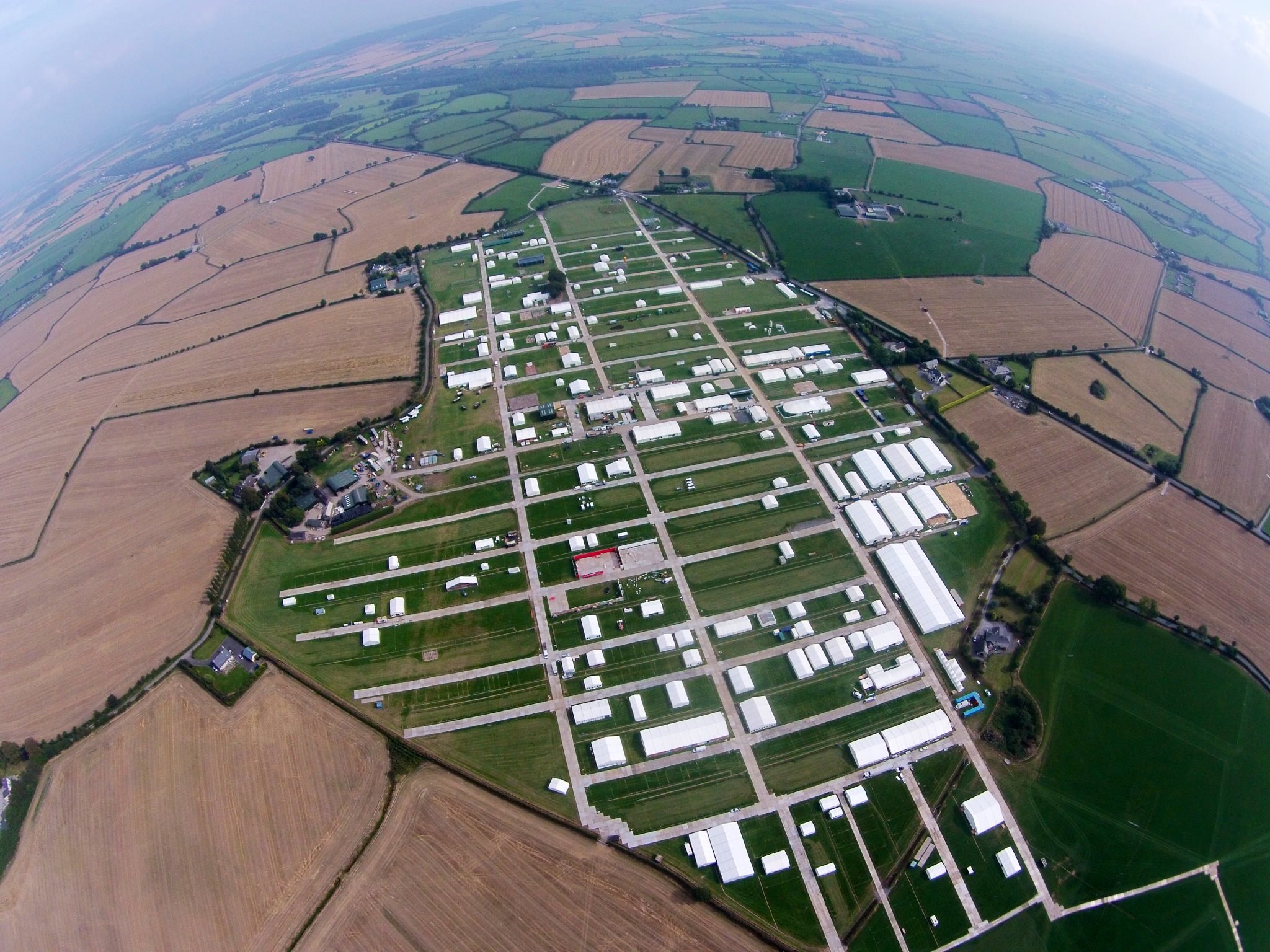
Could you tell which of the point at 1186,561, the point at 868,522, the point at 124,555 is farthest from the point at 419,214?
the point at 1186,561

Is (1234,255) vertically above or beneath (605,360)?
beneath

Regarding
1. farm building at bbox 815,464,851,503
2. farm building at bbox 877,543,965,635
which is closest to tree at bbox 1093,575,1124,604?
farm building at bbox 877,543,965,635

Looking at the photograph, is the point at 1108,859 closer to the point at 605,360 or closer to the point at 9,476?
the point at 605,360

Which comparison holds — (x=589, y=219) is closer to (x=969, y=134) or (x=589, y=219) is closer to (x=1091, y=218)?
(x=1091, y=218)

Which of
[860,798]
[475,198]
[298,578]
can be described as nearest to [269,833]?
[298,578]

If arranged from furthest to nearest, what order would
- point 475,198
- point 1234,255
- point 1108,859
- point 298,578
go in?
point 475,198
point 1234,255
point 298,578
point 1108,859

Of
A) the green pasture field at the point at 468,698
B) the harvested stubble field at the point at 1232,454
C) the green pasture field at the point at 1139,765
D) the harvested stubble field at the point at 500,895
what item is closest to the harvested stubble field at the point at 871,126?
the harvested stubble field at the point at 1232,454

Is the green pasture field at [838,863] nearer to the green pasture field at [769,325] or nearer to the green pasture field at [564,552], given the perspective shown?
the green pasture field at [564,552]
